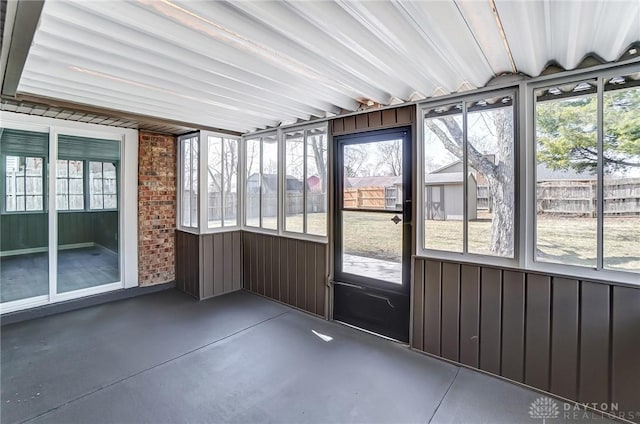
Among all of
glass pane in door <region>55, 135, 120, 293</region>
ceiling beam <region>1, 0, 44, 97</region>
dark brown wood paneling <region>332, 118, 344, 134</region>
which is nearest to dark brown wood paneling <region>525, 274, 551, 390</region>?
dark brown wood paneling <region>332, 118, 344, 134</region>

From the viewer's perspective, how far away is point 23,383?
2572 mm

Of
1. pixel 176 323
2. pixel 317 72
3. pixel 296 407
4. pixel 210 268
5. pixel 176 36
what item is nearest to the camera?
pixel 176 36

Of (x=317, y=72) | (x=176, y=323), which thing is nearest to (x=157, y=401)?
(x=176, y=323)

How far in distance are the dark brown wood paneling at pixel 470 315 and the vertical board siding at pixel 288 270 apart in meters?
1.66

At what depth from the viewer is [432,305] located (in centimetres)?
306

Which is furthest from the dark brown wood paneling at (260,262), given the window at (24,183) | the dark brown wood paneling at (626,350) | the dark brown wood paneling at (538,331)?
the dark brown wood paneling at (626,350)

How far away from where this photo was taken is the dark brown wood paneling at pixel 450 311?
291 centimetres

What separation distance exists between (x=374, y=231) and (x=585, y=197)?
6.16ft

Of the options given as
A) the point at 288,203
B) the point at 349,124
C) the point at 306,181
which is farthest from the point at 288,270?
the point at 349,124

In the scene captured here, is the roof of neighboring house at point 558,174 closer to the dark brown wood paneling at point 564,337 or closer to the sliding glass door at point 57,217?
the dark brown wood paneling at point 564,337

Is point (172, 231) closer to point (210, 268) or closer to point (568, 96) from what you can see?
point (210, 268)

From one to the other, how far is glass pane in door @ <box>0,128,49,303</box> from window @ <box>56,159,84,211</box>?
0.15 meters

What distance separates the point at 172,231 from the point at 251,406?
368 centimetres

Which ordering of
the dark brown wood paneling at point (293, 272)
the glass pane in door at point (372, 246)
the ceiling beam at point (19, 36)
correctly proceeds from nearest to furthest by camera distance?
1. the ceiling beam at point (19, 36)
2. the glass pane in door at point (372, 246)
3. the dark brown wood paneling at point (293, 272)
